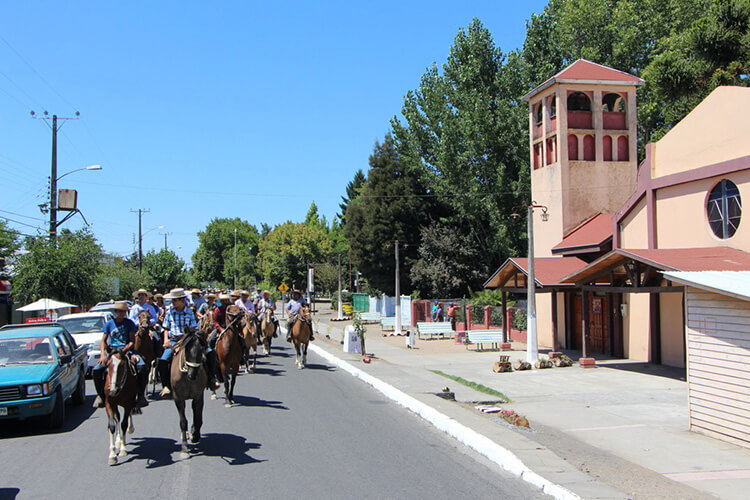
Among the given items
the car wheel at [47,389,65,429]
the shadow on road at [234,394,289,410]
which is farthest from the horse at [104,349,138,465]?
the shadow on road at [234,394,289,410]

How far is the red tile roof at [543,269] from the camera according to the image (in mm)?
23578

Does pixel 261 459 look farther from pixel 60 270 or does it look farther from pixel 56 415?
pixel 60 270

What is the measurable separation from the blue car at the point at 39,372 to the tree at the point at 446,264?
35.2 metres

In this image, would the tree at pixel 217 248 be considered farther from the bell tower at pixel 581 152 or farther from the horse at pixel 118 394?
the horse at pixel 118 394

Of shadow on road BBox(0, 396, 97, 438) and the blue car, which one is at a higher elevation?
the blue car

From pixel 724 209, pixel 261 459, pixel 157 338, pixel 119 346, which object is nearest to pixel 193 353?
pixel 119 346

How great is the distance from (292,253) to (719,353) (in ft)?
224

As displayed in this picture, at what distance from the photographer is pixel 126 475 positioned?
7.86 m

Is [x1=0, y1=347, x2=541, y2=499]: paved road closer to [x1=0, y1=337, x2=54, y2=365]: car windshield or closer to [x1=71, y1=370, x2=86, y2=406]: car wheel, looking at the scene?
[x1=71, y1=370, x2=86, y2=406]: car wheel

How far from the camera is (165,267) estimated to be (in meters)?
80.2

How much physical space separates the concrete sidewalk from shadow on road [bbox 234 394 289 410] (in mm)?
2914

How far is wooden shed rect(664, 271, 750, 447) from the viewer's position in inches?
381

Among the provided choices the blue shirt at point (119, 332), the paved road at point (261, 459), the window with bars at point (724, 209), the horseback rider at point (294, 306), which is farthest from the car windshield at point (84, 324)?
the window with bars at point (724, 209)

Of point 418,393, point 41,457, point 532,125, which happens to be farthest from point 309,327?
point 532,125
